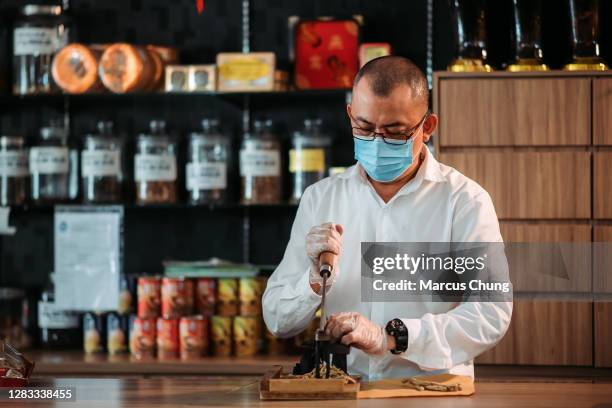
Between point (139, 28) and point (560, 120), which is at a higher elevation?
point (139, 28)

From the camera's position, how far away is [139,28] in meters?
4.13

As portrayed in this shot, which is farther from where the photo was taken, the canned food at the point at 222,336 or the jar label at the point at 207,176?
the jar label at the point at 207,176

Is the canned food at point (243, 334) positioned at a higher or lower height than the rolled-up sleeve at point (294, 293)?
lower

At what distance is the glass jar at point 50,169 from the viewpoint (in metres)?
3.90

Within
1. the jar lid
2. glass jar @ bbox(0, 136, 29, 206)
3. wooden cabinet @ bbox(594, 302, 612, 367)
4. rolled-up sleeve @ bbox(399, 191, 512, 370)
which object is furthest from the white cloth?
the jar lid

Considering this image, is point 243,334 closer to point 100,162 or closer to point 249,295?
point 249,295

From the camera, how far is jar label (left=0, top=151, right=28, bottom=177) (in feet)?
12.8

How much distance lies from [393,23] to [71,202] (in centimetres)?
139

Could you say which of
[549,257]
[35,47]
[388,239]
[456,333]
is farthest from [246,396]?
[35,47]

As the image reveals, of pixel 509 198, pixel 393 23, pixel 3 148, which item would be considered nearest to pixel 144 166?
pixel 3 148

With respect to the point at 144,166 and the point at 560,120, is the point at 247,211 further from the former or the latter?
the point at 560,120

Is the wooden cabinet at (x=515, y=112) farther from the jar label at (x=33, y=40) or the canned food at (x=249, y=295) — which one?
the jar label at (x=33, y=40)

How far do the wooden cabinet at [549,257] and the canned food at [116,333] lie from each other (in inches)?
55.1

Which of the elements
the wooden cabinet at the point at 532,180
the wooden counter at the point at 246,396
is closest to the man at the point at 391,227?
the wooden counter at the point at 246,396
